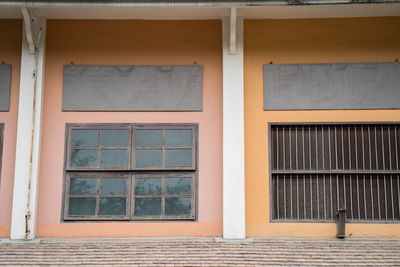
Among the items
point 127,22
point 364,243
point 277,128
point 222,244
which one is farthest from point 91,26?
point 364,243

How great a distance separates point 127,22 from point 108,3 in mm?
933

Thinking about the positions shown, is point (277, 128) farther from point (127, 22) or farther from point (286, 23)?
point (127, 22)

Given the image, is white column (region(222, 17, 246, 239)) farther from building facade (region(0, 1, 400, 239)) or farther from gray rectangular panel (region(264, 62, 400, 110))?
gray rectangular panel (region(264, 62, 400, 110))

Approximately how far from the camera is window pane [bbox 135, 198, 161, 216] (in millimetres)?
7680

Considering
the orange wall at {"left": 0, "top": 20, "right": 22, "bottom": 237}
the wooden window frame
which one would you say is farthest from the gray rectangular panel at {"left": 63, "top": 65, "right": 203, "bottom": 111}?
the orange wall at {"left": 0, "top": 20, "right": 22, "bottom": 237}

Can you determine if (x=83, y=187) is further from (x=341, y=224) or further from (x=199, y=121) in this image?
(x=341, y=224)

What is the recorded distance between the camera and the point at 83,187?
7.76m

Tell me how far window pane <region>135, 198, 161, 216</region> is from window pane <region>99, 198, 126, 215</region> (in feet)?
0.75

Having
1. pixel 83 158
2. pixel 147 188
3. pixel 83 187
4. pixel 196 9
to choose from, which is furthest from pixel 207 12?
pixel 83 187

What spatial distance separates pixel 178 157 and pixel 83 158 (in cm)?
159

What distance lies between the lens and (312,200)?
7.68 m

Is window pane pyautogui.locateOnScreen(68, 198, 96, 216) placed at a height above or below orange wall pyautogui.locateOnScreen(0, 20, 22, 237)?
below

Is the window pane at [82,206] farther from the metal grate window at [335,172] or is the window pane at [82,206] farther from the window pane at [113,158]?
the metal grate window at [335,172]

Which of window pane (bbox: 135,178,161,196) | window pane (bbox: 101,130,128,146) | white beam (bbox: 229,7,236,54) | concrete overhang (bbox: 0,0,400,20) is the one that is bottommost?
window pane (bbox: 135,178,161,196)
